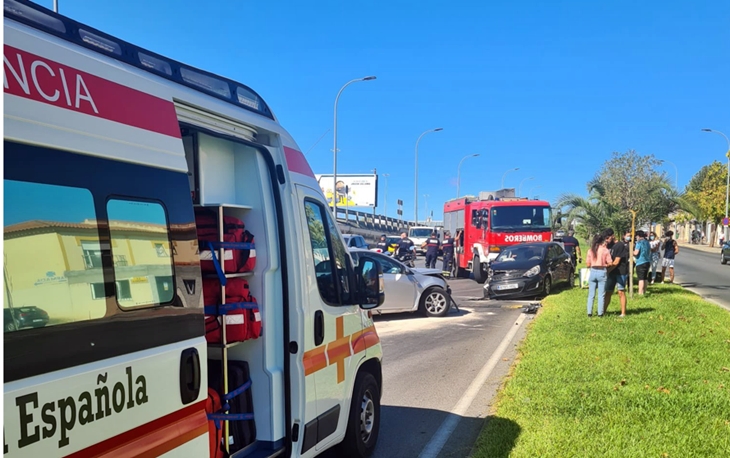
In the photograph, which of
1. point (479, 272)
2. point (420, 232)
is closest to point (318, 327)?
point (479, 272)

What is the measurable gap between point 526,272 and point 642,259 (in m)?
2.99

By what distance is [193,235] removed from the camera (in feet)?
10.1

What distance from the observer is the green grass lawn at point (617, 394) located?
192 inches

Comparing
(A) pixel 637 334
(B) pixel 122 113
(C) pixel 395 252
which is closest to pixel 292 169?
(B) pixel 122 113

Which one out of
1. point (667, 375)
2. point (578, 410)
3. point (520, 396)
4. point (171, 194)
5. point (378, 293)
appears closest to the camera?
point (171, 194)

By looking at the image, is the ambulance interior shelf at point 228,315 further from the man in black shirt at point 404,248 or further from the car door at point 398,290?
the man in black shirt at point 404,248

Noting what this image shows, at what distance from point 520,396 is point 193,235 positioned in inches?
177

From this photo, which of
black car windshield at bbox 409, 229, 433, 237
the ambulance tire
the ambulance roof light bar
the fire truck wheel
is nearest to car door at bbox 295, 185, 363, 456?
the ambulance tire

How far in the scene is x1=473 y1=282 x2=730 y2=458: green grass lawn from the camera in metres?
4.88

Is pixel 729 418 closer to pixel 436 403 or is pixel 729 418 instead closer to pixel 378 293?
pixel 436 403

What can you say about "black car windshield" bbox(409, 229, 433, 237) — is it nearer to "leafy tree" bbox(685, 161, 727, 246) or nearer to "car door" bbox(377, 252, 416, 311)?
"leafy tree" bbox(685, 161, 727, 246)

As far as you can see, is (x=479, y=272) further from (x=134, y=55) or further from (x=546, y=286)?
(x=134, y=55)

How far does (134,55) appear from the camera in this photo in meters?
3.02

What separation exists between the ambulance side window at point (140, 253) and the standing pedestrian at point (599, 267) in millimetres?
9983
